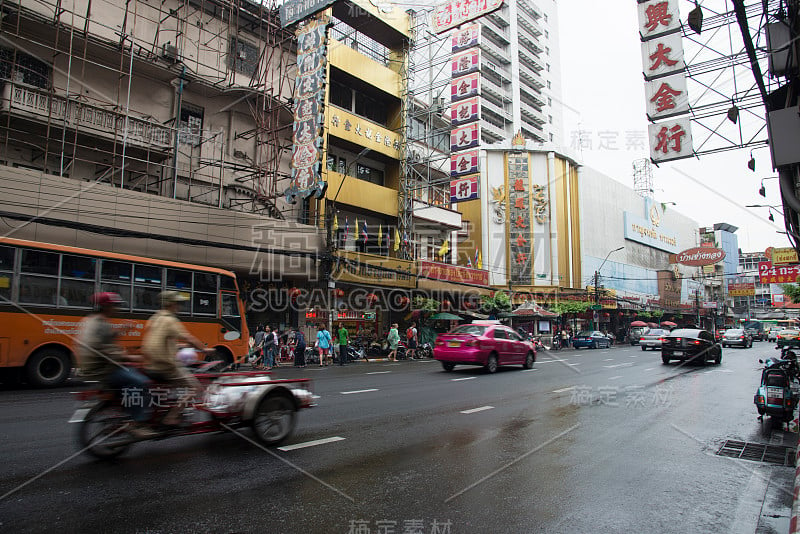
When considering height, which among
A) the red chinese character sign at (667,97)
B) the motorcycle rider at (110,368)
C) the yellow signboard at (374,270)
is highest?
the red chinese character sign at (667,97)

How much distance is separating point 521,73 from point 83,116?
196 ft

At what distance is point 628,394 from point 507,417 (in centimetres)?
449

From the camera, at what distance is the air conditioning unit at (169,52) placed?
1956cm

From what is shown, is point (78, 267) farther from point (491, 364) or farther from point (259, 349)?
point (491, 364)

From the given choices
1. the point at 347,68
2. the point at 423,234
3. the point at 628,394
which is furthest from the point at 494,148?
the point at 628,394

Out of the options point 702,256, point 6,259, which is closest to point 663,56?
point 6,259

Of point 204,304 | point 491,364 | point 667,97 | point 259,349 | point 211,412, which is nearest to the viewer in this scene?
point 211,412

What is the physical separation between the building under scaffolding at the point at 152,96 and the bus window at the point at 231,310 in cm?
559

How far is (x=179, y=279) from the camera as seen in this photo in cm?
1439

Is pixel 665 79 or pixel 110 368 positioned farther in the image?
pixel 665 79

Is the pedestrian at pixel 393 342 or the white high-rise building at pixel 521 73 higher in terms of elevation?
the white high-rise building at pixel 521 73

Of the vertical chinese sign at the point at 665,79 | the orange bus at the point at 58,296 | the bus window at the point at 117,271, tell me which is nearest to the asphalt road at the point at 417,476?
the orange bus at the point at 58,296

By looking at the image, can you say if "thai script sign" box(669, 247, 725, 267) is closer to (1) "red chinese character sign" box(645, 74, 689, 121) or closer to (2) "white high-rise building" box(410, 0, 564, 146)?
(2) "white high-rise building" box(410, 0, 564, 146)

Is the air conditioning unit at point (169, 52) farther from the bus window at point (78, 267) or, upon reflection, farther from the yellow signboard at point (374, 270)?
the bus window at point (78, 267)
